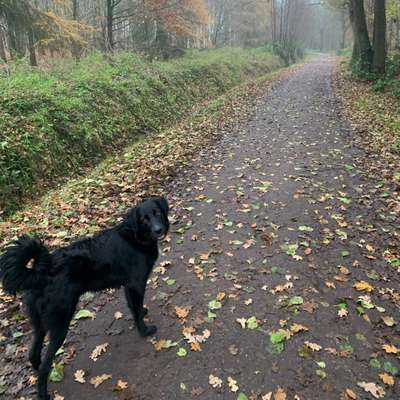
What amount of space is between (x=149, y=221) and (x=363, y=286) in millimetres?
3098

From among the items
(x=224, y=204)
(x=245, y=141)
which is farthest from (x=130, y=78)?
(x=224, y=204)

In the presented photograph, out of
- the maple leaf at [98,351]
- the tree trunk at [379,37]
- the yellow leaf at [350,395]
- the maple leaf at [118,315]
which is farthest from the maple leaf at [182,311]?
the tree trunk at [379,37]

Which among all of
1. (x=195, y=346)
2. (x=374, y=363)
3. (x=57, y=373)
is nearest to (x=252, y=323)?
(x=195, y=346)

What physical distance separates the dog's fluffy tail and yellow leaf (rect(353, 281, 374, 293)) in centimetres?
395

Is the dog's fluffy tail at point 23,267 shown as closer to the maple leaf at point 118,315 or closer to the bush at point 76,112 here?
the maple leaf at point 118,315

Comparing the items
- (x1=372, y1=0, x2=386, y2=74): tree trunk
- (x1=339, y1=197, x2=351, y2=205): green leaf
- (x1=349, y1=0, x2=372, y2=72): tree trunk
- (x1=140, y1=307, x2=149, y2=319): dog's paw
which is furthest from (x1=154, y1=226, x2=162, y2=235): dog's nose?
(x1=349, y1=0, x2=372, y2=72): tree trunk

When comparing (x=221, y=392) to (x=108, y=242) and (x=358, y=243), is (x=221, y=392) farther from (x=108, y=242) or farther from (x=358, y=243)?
Answer: (x=358, y=243)

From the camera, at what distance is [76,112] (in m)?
11.5

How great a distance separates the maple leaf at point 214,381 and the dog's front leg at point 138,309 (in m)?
0.95

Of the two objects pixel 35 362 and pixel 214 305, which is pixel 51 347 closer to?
pixel 35 362

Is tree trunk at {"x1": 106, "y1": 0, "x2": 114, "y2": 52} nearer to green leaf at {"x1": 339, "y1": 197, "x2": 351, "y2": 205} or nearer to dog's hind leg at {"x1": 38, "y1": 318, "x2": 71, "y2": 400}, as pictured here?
green leaf at {"x1": 339, "y1": 197, "x2": 351, "y2": 205}

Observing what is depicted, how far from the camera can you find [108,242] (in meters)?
4.12

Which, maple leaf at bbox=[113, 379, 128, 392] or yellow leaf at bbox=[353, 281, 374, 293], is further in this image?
yellow leaf at bbox=[353, 281, 374, 293]

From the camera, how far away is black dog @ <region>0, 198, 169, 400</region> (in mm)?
3527
